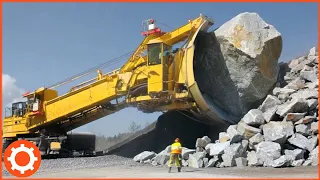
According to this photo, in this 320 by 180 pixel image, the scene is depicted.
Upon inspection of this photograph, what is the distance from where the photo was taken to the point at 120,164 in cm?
1563

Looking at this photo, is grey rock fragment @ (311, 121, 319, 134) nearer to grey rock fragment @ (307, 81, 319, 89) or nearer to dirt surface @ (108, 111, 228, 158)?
grey rock fragment @ (307, 81, 319, 89)

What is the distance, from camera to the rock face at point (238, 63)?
16.2 metres

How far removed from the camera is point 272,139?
13180mm

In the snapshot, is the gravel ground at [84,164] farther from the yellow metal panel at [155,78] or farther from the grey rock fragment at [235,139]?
the grey rock fragment at [235,139]

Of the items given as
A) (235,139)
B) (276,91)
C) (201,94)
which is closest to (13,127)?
(201,94)

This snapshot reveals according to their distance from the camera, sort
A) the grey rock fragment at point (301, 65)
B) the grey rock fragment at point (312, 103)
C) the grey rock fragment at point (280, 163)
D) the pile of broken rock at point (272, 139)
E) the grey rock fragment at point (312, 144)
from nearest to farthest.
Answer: the grey rock fragment at point (280, 163) < the pile of broken rock at point (272, 139) < the grey rock fragment at point (312, 144) < the grey rock fragment at point (312, 103) < the grey rock fragment at point (301, 65)

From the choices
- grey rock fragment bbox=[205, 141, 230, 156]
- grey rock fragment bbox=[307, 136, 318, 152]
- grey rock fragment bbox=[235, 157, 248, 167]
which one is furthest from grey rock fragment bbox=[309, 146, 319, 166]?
grey rock fragment bbox=[205, 141, 230, 156]

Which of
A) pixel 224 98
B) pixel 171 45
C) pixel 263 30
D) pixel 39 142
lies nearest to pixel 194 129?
pixel 224 98

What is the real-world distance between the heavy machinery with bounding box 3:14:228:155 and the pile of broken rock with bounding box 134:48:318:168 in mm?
2109

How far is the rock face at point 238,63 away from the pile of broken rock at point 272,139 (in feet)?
3.03

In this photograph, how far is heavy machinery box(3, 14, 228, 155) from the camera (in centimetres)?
1623

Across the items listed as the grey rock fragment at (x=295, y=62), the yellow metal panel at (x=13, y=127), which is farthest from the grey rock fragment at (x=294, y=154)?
the yellow metal panel at (x=13, y=127)

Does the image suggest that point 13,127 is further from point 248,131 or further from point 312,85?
point 312,85

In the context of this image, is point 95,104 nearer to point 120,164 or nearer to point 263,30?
point 120,164
